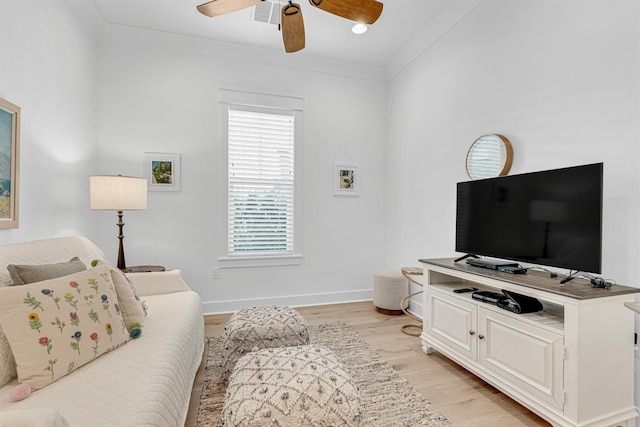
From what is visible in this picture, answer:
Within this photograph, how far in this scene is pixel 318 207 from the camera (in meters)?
3.90

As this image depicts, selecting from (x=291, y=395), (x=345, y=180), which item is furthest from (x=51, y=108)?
(x=345, y=180)

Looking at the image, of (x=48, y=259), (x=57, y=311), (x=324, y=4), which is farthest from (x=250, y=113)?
(x=57, y=311)

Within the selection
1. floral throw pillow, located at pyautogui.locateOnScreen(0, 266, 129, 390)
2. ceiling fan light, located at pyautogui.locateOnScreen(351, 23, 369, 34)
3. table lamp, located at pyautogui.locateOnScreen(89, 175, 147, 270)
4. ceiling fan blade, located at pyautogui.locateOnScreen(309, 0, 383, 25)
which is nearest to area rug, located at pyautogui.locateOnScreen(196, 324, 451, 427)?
floral throw pillow, located at pyautogui.locateOnScreen(0, 266, 129, 390)

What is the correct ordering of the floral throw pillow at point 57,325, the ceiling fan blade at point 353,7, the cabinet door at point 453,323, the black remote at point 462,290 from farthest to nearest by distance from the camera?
1. the black remote at point 462,290
2. the cabinet door at point 453,323
3. the ceiling fan blade at point 353,7
4. the floral throw pillow at point 57,325

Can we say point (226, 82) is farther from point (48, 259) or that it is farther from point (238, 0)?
point (48, 259)

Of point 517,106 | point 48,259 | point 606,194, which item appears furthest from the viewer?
point 517,106

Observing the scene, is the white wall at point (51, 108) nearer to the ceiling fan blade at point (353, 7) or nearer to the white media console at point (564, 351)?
the ceiling fan blade at point (353, 7)

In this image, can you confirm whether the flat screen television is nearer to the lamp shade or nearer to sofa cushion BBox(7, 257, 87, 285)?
sofa cushion BBox(7, 257, 87, 285)

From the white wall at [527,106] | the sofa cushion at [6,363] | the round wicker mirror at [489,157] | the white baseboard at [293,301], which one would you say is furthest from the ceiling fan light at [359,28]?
the sofa cushion at [6,363]

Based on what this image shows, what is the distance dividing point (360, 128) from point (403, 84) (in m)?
0.71

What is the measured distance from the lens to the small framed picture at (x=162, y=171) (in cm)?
334

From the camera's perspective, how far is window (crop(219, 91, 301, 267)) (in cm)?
360

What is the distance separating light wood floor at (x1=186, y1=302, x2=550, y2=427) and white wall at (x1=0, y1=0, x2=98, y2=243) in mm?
1588

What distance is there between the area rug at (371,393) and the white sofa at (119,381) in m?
0.26
